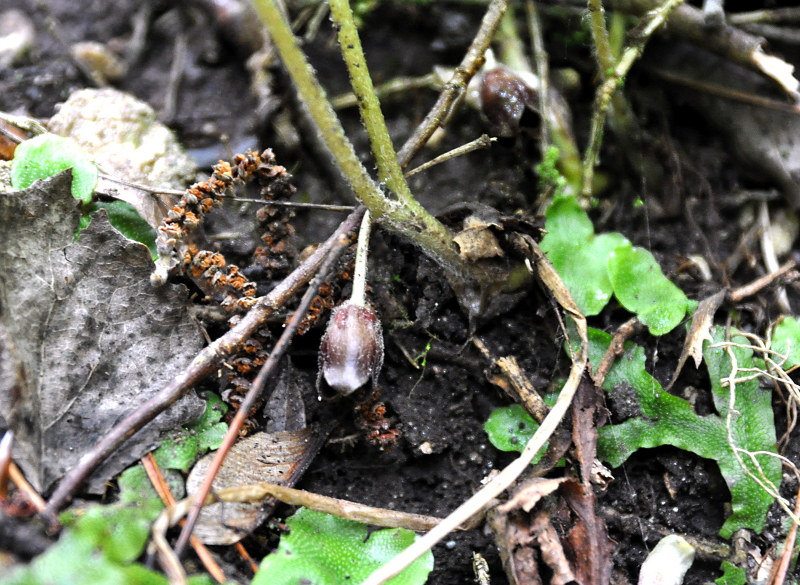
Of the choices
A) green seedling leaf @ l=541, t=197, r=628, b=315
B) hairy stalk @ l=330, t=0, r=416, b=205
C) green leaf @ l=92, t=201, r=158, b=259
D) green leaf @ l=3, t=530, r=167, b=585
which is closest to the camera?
green leaf @ l=3, t=530, r=167, b=585

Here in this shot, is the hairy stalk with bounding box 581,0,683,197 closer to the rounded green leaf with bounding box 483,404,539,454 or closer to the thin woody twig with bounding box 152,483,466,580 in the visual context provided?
the rounded green leaf with bounding box 483,404,539,454

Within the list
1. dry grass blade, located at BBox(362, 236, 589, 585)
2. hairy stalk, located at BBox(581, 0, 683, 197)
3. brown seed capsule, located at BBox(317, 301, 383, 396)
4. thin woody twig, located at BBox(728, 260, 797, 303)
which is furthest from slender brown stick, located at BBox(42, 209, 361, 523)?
thin woody twig, located at BBox(728, 260, 797, 303)

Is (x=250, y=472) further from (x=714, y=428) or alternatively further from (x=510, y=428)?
(x=714, y=428)

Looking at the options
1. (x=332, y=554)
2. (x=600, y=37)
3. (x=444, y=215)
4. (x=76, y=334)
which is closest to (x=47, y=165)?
(x=76, y=334)

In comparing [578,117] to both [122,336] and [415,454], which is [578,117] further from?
[122,336]

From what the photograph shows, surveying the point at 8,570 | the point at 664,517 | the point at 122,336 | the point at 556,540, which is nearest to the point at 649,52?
the point at 664,517

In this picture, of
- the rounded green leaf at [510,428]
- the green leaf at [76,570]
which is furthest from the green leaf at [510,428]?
the green leaf at [76,570]
